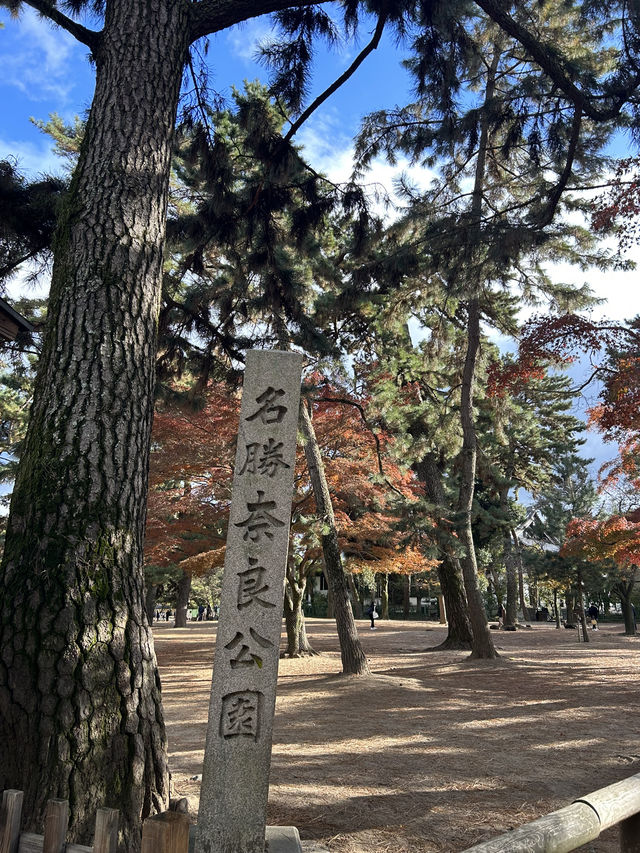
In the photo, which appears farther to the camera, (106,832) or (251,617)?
(251,617)

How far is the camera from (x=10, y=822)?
228cm

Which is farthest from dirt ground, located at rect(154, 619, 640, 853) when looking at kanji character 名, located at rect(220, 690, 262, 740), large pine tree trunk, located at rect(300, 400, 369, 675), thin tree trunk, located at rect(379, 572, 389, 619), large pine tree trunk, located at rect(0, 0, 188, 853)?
thin tree trunk, located at rect(379, 572, 389, 619)

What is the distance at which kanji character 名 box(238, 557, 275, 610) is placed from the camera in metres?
2.96

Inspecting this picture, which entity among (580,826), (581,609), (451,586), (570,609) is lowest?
(570,609)

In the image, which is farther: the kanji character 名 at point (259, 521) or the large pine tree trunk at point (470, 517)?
the large pine tree trunk at point (470, 517)

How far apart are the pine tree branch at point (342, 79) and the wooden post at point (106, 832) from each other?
6.16 meters

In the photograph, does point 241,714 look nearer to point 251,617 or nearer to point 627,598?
point 251,617

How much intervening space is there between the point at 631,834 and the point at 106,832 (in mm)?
2461

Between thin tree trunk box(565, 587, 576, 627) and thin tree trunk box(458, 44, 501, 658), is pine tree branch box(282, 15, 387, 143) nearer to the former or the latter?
thin tree trunk box(458, 44, 501, 658)

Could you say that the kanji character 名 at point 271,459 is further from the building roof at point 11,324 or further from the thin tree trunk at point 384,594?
the thin tree trunk at point 384,594

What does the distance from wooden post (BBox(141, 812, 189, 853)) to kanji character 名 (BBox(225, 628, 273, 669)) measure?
90 cm

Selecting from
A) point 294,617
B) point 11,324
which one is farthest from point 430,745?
point 294,617

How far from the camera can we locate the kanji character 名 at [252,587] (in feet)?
9.70

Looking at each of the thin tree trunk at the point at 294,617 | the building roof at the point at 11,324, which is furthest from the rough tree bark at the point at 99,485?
the thin tree trunk at the point at 294,617
